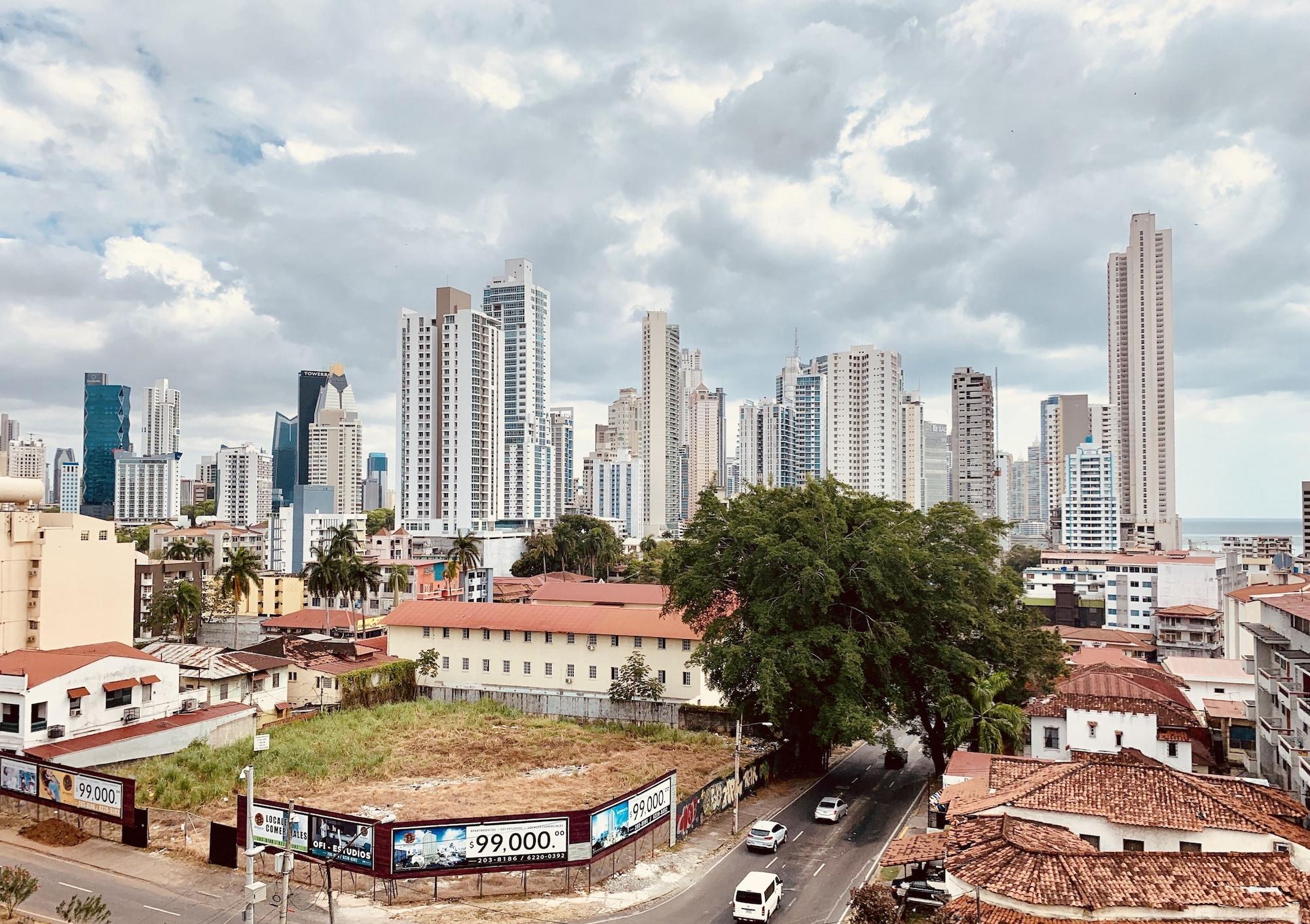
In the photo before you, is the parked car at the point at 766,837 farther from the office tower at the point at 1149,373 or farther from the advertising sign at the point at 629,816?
the office tower at the point at 1149,373

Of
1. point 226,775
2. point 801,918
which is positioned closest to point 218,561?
point 226,775

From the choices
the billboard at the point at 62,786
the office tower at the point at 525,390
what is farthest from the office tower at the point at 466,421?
the billboard at the point at 62,786

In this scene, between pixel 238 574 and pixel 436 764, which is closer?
pixel 436 764

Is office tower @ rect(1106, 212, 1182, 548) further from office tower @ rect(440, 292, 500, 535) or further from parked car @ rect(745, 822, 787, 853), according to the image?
parked car @ rect(745, 822, 787, 853)

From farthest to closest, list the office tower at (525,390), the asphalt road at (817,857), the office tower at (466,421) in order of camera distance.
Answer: the office tower at (525,390), the office tower at (466,421), the asphalt road at (817,857)

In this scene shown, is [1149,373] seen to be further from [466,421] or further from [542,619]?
[542,619]

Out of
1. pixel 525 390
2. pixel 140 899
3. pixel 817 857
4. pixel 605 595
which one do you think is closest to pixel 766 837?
pixel 817 857

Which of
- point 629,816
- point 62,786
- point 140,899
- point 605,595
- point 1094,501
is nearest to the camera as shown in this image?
point 140,899
